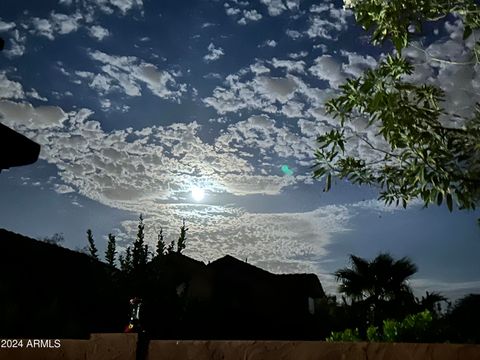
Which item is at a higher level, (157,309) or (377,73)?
(377,73)

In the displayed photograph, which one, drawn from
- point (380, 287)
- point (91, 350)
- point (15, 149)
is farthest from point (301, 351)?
point (380, 287)

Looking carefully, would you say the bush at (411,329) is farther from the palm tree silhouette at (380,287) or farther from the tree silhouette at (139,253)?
the palm tree silhouette at (380,287)

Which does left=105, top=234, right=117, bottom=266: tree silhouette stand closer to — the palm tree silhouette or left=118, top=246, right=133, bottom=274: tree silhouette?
left=118, top=246, right=133, bottom=274: tree silhouette

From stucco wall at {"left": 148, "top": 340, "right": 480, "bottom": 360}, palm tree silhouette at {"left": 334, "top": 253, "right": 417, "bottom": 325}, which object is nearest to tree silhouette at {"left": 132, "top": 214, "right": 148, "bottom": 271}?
stucco wall at {"left": 148, "top": 340, "right": 480, "bottom": 360}

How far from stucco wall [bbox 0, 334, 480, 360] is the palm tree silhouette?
22.3m

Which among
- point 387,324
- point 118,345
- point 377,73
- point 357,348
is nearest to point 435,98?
point 377,73

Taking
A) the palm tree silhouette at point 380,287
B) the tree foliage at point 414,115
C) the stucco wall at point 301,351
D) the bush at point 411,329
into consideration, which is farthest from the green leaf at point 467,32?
the palm tree silhouette at point 380,287

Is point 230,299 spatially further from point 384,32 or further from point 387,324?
point 384,32

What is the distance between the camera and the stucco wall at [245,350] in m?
2.32

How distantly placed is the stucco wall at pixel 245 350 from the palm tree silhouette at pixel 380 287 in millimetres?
22262

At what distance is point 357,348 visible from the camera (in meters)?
2.55

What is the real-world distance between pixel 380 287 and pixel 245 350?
76.2ft

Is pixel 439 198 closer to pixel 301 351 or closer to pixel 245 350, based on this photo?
pixel 301 351

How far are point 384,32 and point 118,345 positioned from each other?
3485mm
